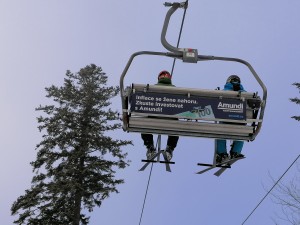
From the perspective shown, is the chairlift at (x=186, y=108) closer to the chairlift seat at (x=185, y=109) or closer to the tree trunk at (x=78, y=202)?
the chairlift seat at (x=185, y=109)

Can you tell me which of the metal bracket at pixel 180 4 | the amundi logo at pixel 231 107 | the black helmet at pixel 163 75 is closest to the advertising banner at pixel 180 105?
the amundi logo at pixel 231 107

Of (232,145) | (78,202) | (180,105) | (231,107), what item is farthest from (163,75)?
(78,202)

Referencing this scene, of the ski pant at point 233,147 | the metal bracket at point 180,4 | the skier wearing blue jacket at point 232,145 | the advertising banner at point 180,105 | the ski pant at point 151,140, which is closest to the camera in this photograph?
the advertising banner at point 180,105

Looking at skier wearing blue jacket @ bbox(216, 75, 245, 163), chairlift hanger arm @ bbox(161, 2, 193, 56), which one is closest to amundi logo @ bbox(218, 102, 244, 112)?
skier wearing blue jacket @ bbox(216, 75, 245, 163)

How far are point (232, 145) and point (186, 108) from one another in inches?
69.9

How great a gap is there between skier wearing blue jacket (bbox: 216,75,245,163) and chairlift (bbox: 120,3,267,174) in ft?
2.08

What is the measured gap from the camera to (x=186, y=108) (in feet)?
27.0

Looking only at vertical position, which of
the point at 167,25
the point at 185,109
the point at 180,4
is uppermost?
the point at 180,4

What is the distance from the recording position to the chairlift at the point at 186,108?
8.24 m

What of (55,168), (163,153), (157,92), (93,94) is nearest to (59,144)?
(55,168)

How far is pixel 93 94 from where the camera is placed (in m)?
27.4

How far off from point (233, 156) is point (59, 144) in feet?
56.1

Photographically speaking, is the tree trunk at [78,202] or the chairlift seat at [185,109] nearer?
the chairlift seat at [185,109]

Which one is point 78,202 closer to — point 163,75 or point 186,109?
point 163,75
